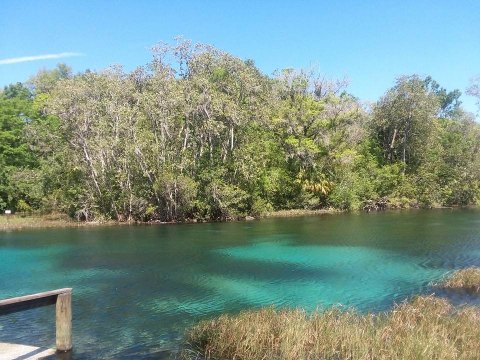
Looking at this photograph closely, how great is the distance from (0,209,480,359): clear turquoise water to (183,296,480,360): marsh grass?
4.70ft

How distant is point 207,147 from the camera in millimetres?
45125

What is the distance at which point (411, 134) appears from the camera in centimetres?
6412

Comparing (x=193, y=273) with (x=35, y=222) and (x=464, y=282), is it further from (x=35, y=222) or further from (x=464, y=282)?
(x=35, y=222)

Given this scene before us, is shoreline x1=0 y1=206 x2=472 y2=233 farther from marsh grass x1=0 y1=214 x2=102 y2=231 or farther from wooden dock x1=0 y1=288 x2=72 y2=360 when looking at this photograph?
wooden dock x1=0 y1=288 x2=72 y2=360

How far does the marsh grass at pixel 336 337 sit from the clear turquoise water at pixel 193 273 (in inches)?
56.4

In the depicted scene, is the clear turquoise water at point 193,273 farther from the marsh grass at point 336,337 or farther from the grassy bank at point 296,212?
the grassy bank at point 296,212

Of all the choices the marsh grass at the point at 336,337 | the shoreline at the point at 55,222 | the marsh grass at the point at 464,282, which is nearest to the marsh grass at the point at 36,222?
the shoreline at the point at 55,222

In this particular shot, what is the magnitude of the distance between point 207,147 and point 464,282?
32198mm

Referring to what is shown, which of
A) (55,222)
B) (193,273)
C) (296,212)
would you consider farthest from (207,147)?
(193,273)

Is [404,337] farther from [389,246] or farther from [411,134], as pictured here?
[411,134]

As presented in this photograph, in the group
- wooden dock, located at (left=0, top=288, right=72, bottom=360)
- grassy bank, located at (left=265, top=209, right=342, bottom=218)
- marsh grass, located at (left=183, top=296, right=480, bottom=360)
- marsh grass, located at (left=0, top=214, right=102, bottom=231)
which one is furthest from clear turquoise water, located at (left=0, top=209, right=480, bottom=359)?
grassy bank, located at (left=265, top=209, right=342, bottom=218)

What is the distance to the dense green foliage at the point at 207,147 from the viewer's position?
41344 millimetres

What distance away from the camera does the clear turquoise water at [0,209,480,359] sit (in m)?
12.4

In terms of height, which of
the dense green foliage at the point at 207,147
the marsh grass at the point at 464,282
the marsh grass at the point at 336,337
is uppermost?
the dense green foliage at the point at 207,147
